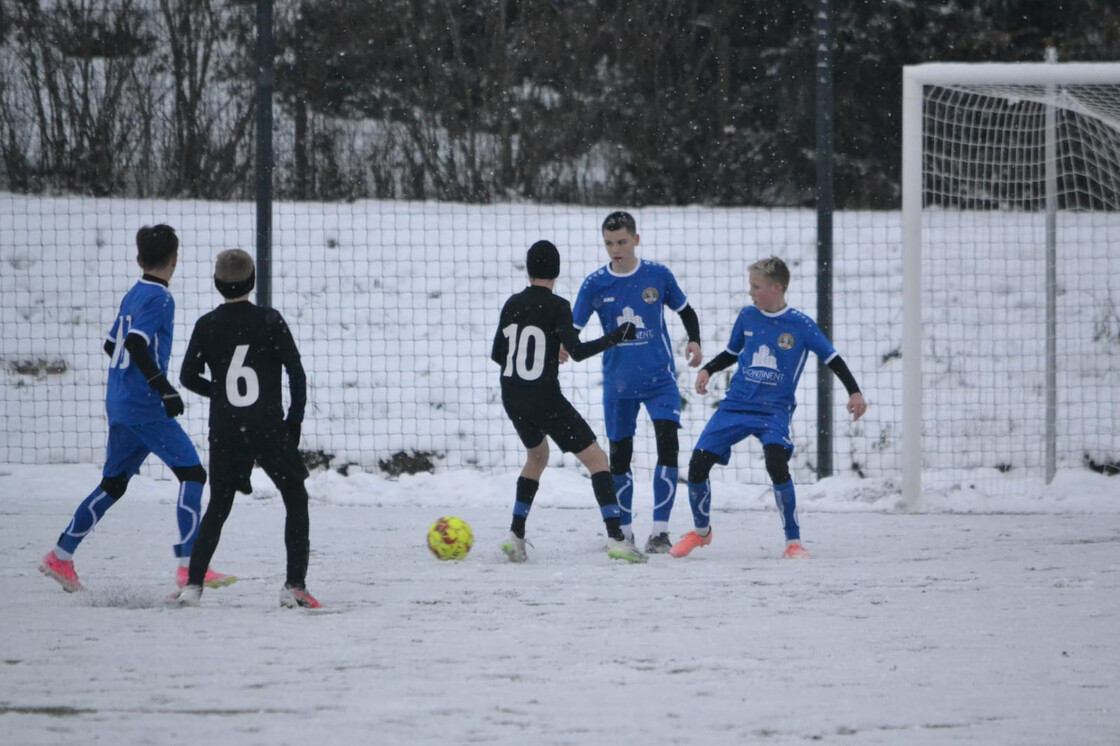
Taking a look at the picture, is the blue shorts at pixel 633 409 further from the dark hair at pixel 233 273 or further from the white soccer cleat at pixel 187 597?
the white soccer cleat at pixel 187 597

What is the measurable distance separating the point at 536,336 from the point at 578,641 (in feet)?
6.34

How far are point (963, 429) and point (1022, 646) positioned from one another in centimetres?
564

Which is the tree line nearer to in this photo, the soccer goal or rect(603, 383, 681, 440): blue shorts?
the soccer goal

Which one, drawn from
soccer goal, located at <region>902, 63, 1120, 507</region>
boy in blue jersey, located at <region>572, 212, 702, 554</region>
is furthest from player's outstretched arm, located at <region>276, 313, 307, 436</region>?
soccer goal, located at <region>902, 63, 1120, 507</region>

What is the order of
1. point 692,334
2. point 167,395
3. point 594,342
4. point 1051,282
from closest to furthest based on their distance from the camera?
point 167,395 < point 594,342 < point 692,334 < point 1051,282

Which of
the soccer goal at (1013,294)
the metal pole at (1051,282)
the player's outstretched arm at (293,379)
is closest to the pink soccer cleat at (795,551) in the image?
the soccer goal at (1013,294)

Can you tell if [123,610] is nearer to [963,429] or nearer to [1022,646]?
[1022,646]

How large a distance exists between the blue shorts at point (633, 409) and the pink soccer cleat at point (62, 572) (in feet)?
8.46

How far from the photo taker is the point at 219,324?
4.79 meters

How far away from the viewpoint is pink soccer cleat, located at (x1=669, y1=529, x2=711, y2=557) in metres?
6.08

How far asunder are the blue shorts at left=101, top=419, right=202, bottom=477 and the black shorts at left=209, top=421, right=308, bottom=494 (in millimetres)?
435

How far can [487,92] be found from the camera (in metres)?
→ 13.7

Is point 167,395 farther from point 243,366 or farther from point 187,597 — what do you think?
point 187,597

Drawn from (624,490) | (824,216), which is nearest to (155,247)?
(624,490)
